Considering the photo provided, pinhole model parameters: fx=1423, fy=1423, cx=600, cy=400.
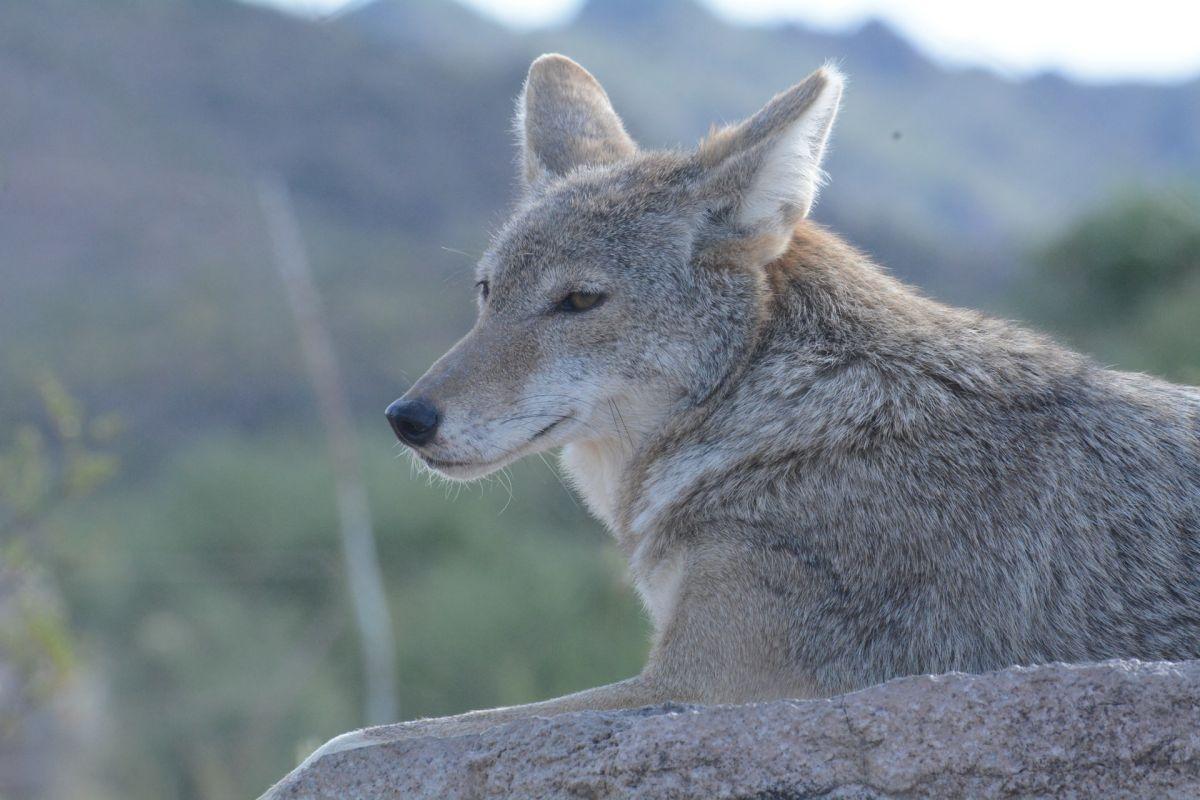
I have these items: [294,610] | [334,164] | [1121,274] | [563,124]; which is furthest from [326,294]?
[563,124]

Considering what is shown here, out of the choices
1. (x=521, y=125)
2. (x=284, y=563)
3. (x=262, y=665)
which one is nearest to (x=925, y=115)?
(x=284, y=563)

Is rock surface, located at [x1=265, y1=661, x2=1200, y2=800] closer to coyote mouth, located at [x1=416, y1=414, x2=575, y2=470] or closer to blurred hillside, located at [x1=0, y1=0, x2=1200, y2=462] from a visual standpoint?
coyote mouth, located at [x1=416, y1=414, x2=575, y2=470]

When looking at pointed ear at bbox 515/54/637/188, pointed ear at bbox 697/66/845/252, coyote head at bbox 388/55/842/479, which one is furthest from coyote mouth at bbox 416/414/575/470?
pointed ear at bbox 515/54/637/188

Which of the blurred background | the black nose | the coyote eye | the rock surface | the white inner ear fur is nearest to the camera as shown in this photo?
the rock surface

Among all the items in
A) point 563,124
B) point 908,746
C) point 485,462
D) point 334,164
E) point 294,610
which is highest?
point 334,164

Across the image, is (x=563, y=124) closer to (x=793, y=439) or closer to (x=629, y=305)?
(x=629, y=305)

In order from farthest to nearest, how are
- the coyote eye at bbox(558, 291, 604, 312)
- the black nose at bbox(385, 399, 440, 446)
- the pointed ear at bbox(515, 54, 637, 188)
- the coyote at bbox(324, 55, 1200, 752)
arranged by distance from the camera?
the pointed ear at bbox(515, 54, 637, 188), the coyote eye at bbox(558, 291, 604, 312), the black nose at bbox(385, 399, 440, 446), the coyote at bbox(324, 55, 1200, 752)

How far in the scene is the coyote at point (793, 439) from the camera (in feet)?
14.4

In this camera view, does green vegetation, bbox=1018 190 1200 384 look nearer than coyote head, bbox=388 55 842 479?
No

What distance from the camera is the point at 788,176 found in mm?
5398

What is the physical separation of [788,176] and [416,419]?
65.9 inches

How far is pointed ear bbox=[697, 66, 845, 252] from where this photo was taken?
5277mm

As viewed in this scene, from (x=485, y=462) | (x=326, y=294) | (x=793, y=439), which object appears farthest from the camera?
(x=326, y=294)

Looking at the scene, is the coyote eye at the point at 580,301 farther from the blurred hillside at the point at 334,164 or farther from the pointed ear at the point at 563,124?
the blurred hillside at the point at 334,164
